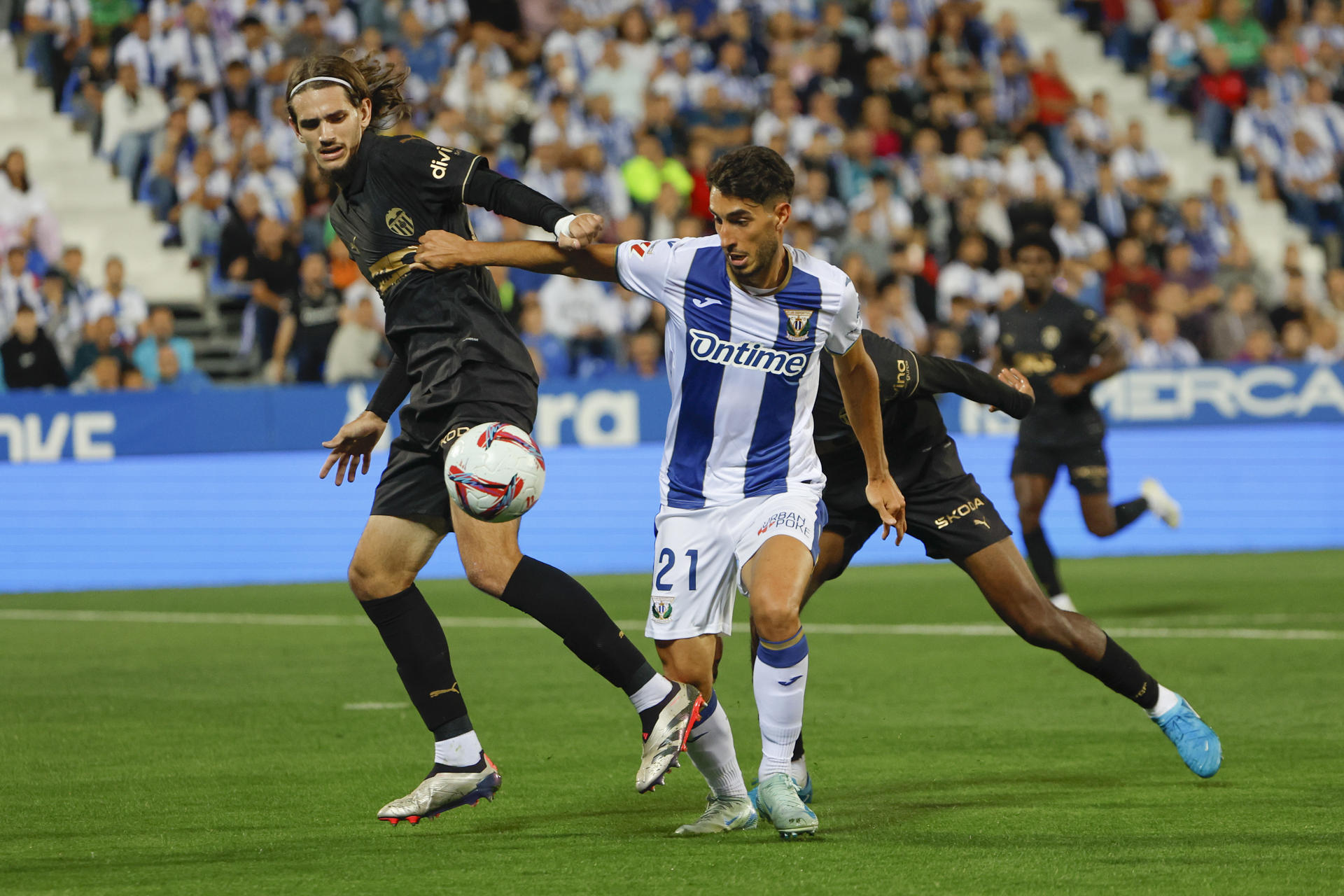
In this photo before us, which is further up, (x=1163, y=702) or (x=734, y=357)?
(x=734, y=357)

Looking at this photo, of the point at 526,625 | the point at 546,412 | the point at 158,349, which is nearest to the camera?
the point at 526,625

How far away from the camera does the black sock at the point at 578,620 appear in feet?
18.0

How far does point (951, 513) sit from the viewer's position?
6.36 m

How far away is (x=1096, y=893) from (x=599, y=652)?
1.68m

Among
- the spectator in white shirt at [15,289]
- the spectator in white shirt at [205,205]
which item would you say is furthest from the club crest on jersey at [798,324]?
the spectator in white shirt at [205,205]

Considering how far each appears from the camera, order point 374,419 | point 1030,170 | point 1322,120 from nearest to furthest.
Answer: point 374,419 → point 1030,170 → point 1322,120

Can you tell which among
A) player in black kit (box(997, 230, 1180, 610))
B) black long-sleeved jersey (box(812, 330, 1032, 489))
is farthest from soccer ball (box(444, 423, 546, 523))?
player in black kit (box(997, 230, 1180, 610))

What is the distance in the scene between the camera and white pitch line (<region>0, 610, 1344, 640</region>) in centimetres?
1044

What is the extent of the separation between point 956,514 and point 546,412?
29.8 ft

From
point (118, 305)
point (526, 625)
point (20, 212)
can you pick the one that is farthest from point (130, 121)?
point (526, 625)

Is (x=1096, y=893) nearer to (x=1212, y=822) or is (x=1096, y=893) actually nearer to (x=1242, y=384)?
(x=1212, y=822)

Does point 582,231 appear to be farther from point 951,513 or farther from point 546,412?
point 546,412

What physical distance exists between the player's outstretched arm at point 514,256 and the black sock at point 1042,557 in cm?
606

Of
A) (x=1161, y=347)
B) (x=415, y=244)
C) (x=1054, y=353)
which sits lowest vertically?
(x=1161, y=347)
